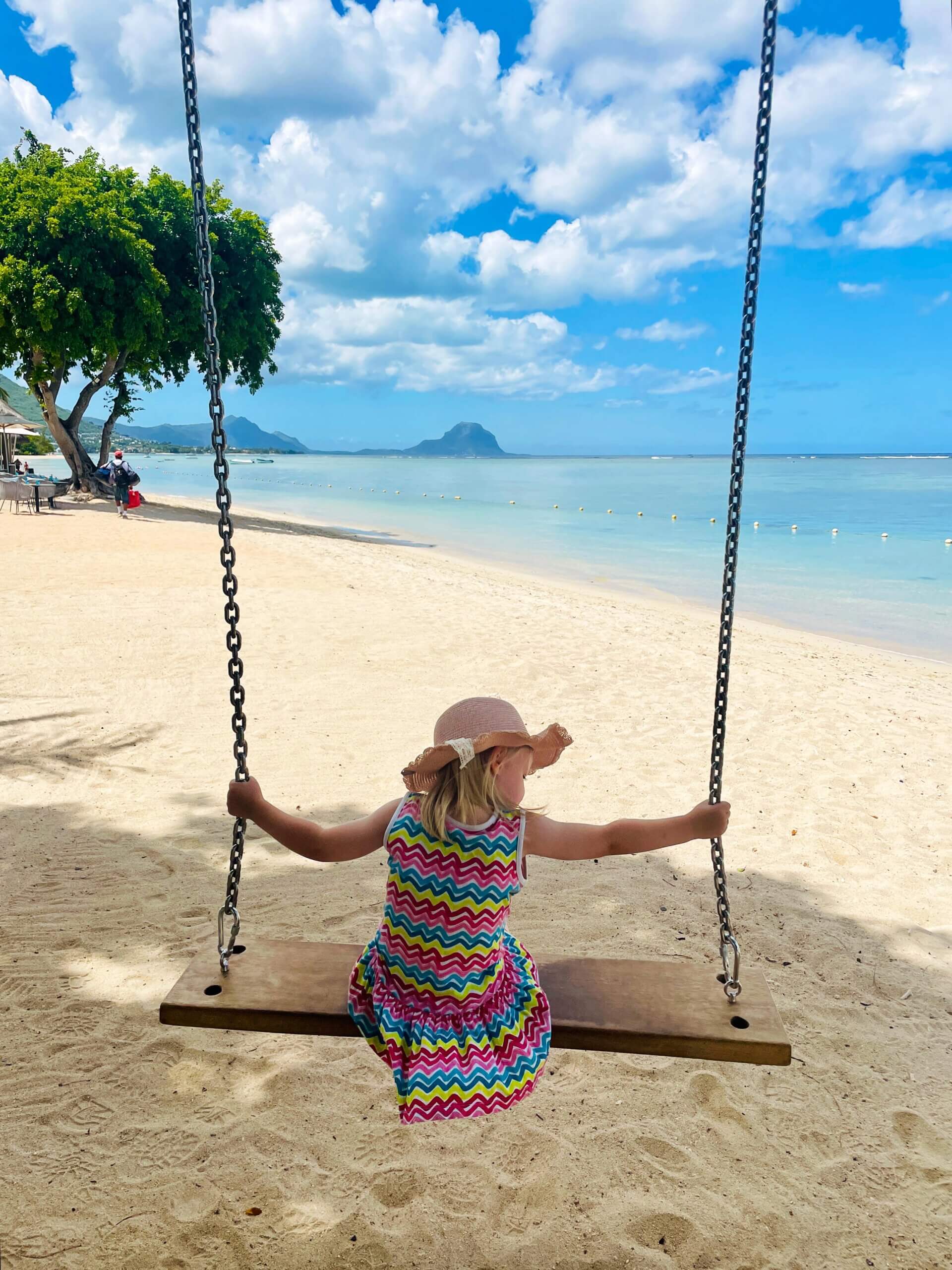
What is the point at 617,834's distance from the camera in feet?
7.64

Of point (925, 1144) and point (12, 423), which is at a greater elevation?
point (12, 423)

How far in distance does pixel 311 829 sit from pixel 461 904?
0.47 metres

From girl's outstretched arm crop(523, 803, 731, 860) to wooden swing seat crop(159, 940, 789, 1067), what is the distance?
404 mm

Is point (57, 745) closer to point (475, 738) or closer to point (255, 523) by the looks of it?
point (475, 738)

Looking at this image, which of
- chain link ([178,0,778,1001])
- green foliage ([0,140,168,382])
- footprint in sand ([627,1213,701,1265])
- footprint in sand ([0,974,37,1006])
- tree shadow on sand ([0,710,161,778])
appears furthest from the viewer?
green foliage ([0,140,168,382])

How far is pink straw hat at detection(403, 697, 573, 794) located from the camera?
2.05m

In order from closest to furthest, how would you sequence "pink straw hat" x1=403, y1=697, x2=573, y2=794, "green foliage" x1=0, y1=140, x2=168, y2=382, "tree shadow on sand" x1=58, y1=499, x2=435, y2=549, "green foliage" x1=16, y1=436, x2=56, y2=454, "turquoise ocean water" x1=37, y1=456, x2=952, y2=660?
"pink straw hat" x1=403, y1=697, x2=573, y2=794, "turquoise ocean water" x1=37, y1=456, x2=952, y2=660, "green foliage" x1=0, y1=140, x2=168, y2=382, "tree shadow on sand" x1=58, y1=499, x2=435, y2=549, "green foliage" x1=16, y1=436, x2=56, y2=454

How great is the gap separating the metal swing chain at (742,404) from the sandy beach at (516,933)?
2.11 ft

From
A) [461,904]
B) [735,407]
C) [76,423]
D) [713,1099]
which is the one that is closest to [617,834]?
[461,904]

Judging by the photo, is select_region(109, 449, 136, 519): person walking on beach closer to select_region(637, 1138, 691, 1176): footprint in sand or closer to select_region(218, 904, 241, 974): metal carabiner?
select_region(218, 904, 241, 974): metal carabiner

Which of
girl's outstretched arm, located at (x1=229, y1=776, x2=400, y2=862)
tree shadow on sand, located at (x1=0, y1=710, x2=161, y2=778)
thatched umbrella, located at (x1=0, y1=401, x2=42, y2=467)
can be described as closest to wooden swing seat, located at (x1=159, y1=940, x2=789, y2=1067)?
girl's outstretched arm, located at (x1=229, y1=776, x2=400, y2=862)

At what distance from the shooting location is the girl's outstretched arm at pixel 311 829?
7.50 feet

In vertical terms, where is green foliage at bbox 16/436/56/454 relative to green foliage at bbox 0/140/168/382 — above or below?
below

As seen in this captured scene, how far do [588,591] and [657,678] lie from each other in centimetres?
706
